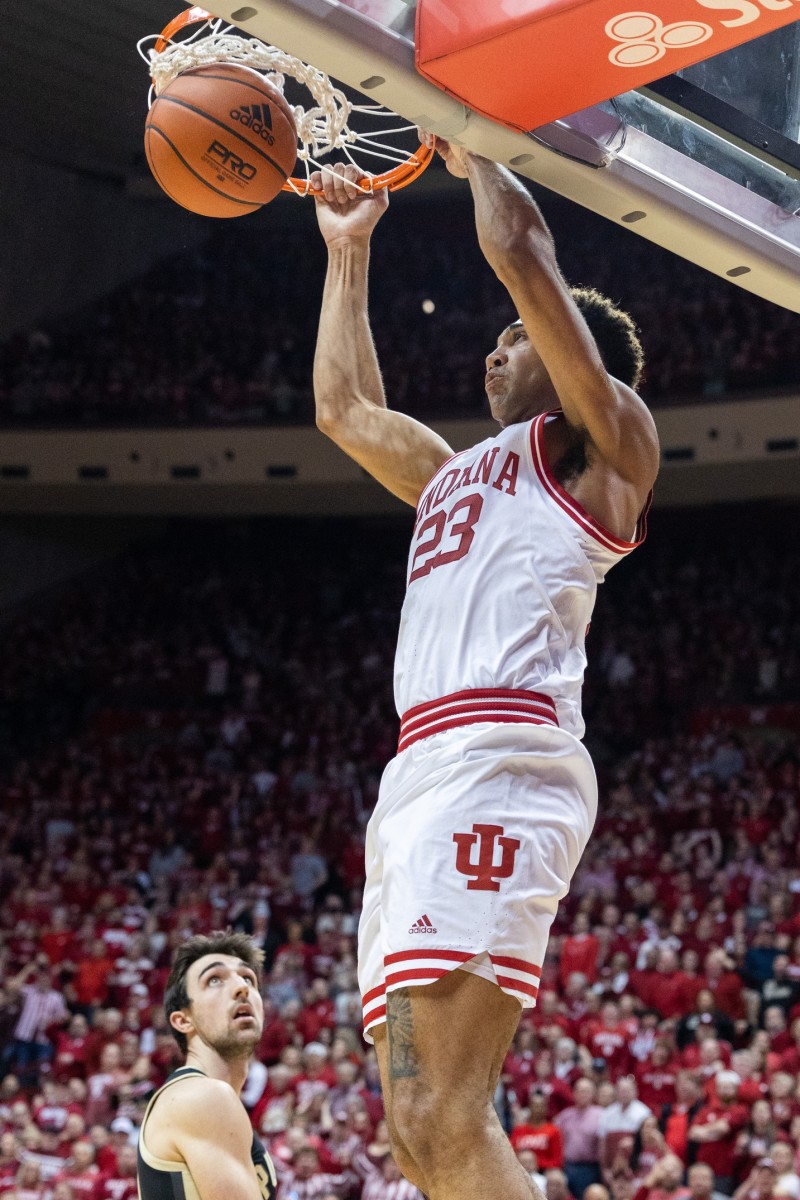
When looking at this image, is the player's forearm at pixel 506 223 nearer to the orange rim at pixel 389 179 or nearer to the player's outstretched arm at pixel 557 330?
the player's outstretched arm at pixel 557 330

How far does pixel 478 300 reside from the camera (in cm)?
1848

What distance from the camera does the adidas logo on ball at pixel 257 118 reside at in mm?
3176

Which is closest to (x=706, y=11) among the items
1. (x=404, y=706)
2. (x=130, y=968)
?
(x=404, y=706)

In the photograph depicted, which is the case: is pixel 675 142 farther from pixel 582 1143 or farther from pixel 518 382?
pixel 582 1143

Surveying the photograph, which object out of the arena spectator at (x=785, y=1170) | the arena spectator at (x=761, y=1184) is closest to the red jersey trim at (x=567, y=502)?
the arena spectator at (x=785, y=1170)

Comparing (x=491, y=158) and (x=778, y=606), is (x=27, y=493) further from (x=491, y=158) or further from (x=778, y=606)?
(x=491, y=158)

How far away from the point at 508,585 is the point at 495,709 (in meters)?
0.24

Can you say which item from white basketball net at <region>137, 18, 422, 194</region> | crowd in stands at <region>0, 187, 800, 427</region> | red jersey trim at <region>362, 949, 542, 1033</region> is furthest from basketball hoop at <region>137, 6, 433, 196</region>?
crowd in stands at <region>0, 187, 800, 427</region>

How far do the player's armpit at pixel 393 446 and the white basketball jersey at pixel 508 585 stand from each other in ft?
1.31

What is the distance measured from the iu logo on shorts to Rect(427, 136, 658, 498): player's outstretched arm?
2.38 ft

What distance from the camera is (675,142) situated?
298 centimetres

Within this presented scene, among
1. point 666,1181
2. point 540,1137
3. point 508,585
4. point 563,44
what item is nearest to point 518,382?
point 508,585

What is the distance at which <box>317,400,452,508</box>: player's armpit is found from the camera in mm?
3234

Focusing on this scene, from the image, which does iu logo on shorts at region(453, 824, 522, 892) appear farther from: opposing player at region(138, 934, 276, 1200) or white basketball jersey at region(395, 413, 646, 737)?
opposing player at region(138, 934, 276, 1200)
